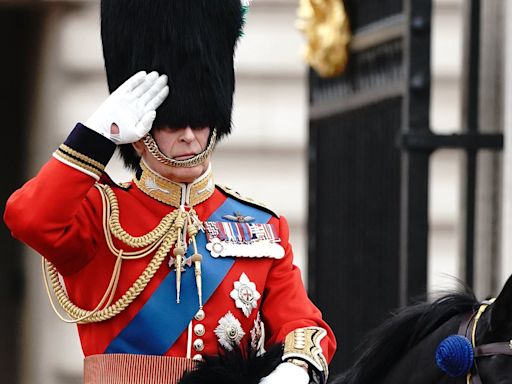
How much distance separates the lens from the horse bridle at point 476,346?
3803 millimetres

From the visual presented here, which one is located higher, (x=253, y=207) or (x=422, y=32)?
(x=422, y=32)

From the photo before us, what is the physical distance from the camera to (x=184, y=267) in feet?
13.4

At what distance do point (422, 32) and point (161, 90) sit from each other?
2660 mm

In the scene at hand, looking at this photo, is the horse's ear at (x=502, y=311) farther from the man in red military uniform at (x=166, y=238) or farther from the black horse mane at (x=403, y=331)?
the man in red military uniform at (x=166, y=238)

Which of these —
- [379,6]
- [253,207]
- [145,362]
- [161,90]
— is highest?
[379,6]

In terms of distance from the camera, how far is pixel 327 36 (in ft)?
24.1

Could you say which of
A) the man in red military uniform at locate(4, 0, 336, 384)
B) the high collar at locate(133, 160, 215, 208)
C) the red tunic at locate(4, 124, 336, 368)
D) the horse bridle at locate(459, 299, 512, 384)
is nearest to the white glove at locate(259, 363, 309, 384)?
the man in red military uniform at locate(4, 0, 336, 384)

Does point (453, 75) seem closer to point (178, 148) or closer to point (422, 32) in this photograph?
point (422, 32)

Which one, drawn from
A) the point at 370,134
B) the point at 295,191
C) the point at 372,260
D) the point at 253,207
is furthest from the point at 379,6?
the point at 295,191

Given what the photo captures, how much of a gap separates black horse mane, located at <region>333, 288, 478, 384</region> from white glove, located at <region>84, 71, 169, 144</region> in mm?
767

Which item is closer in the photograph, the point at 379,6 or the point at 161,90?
the point at 161,90

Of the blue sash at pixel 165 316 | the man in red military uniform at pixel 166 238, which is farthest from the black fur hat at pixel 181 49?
the blue sash at pixel 165 316

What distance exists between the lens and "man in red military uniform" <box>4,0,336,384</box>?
3924mm

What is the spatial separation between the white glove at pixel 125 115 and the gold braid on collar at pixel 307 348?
570 mm
